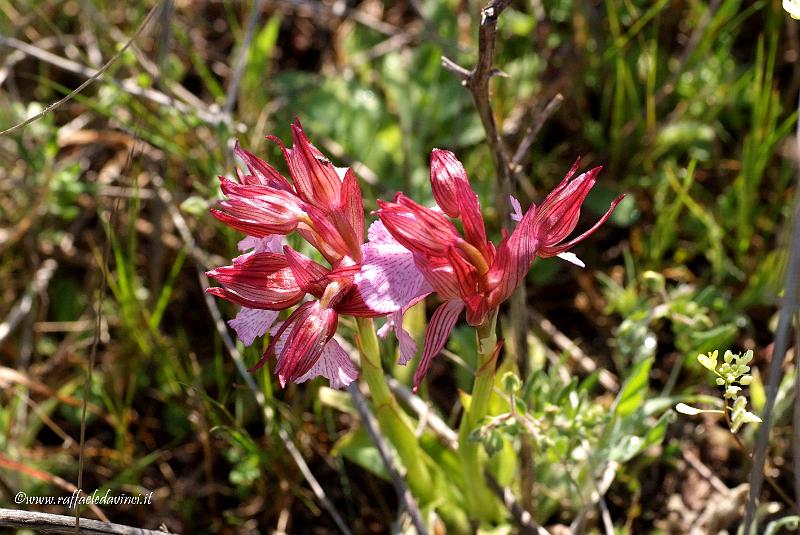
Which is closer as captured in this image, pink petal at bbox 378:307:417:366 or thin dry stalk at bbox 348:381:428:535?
pink petal at bbox 378:307:417:366

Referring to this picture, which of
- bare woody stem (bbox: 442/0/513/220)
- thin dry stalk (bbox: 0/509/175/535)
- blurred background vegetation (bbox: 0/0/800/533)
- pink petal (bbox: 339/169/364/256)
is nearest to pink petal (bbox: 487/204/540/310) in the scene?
pink petal (bbox: 339/169/364/256)

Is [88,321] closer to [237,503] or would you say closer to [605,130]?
[237,503]

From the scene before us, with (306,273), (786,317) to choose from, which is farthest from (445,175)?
(786,317)

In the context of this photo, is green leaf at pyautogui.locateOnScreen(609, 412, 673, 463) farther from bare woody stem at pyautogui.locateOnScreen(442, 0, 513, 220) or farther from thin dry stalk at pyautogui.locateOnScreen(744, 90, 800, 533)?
bare woody stem at pyautogui.locateOnScreen(442, 0, 513, 220)

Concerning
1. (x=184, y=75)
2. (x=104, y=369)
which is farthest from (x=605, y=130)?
(x=104, y=369)

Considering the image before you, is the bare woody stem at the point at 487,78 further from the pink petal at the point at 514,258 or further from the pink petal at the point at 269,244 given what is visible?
the pink petal at the point at 269,244

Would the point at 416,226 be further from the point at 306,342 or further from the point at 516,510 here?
the point at 516,510

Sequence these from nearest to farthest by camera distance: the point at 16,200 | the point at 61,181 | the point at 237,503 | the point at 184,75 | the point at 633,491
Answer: the point at 633,491
the point at 237,503
the point at 61,181
the point at 16,200
the point at 184,75
